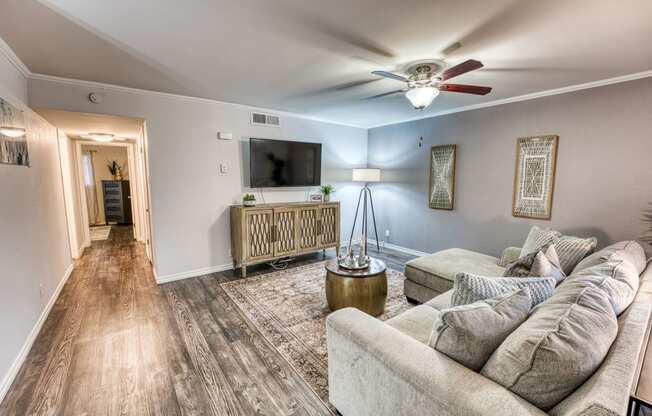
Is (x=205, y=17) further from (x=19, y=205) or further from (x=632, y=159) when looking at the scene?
(x=632, y=159)

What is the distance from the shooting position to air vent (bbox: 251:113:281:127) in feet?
14.3

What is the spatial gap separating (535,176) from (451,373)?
3.52 m

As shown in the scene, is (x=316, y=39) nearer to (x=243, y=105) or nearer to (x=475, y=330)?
(x=475, y=330)

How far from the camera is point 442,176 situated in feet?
15.0

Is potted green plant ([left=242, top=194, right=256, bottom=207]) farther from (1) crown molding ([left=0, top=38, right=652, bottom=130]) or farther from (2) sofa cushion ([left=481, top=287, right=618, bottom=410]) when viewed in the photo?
(2) sofa cushion ([left=481, top=287, right=618, bottom=410])

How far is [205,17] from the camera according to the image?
6.17ft

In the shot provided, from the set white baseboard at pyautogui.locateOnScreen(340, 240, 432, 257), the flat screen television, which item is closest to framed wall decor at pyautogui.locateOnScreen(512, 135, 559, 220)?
white baseboard at pyautogui.locateOnScreen(340, 240, 432, 257)

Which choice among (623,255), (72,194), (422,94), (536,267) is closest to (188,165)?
(72,194)

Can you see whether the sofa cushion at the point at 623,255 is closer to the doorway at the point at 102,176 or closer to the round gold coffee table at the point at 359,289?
the round gold coffee table at the point at 359,289

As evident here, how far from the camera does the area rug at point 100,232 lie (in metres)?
6.47

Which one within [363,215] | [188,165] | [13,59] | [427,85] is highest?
[13,59]

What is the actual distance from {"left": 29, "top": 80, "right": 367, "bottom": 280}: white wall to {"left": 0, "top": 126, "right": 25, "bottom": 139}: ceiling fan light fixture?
76 cm

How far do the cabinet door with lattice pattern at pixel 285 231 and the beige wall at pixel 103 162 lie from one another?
7058 millimetres

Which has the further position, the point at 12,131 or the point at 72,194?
the point at 72,194
